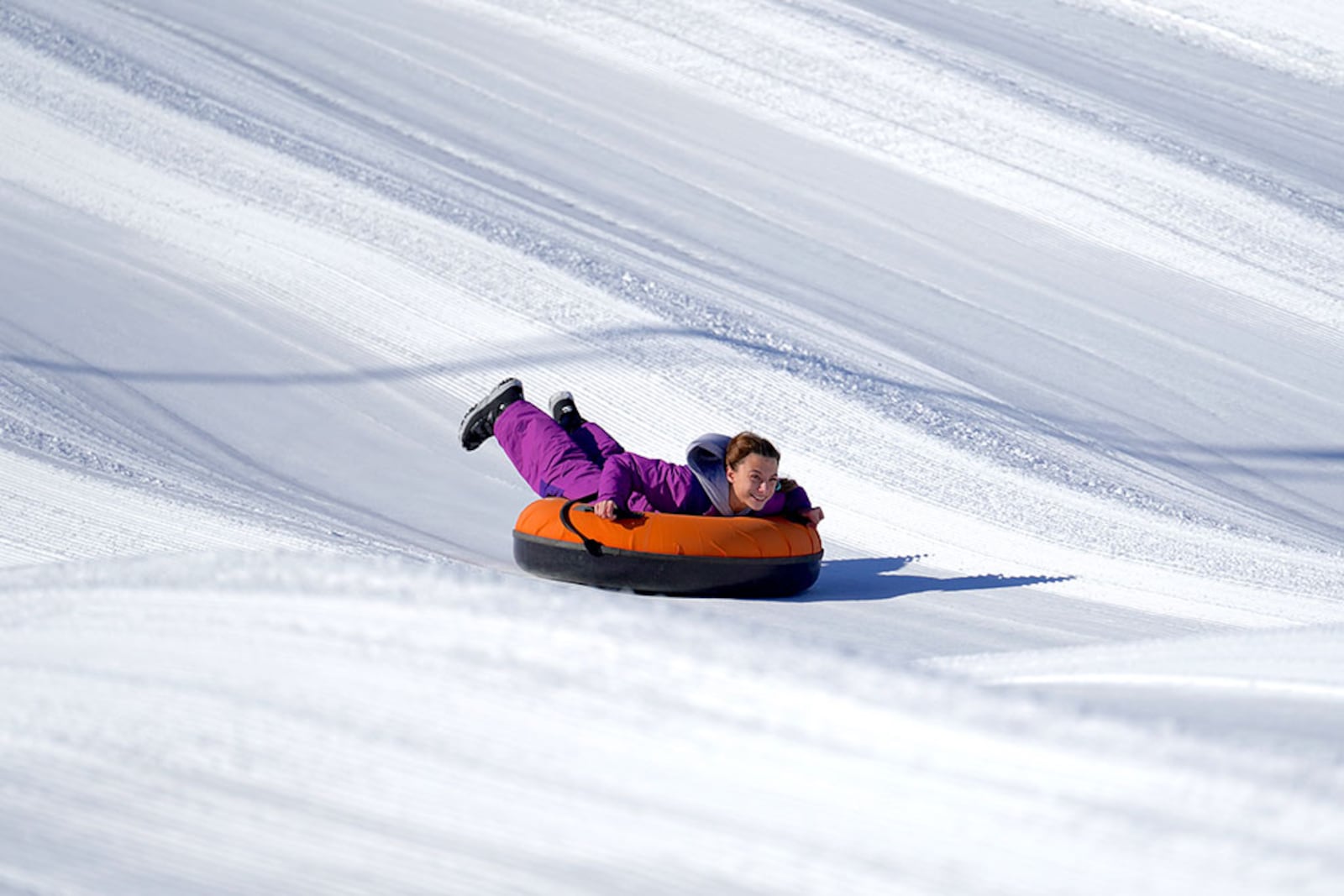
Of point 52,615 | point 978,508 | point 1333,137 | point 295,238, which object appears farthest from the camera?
point 1333,137

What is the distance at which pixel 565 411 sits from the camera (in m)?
4.36

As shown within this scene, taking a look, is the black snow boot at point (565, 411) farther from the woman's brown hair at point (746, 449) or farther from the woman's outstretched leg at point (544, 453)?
the woman's brown hair at point (746, 449)

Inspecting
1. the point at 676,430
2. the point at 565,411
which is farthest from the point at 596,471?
the point at 676,430

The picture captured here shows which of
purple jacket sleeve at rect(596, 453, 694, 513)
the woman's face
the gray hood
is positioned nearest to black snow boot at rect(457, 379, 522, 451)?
purple jacket sleeve at rect(596, 453, 694, 513)

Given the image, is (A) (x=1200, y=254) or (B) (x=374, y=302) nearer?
(B) (x=374, y=302)

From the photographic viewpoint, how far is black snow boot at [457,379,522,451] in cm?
444

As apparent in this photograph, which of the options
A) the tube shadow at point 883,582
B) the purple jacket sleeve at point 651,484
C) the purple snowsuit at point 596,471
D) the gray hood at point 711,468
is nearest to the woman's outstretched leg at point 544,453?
the purple snowsuit at point 596,471

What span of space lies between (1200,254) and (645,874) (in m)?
7.68

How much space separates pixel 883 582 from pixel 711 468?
0.68 metres

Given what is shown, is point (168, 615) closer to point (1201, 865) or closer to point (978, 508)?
point (1201, 865)

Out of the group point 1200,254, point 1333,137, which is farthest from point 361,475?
point 1333,137

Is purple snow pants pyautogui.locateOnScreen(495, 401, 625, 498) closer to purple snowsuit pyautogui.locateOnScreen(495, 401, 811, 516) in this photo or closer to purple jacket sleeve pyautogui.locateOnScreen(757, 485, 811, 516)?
purple snowsuit pyautogui.locateOnScreen(495, 401, 811, 516)

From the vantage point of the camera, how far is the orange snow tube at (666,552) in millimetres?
3785

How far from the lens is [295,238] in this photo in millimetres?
7094
